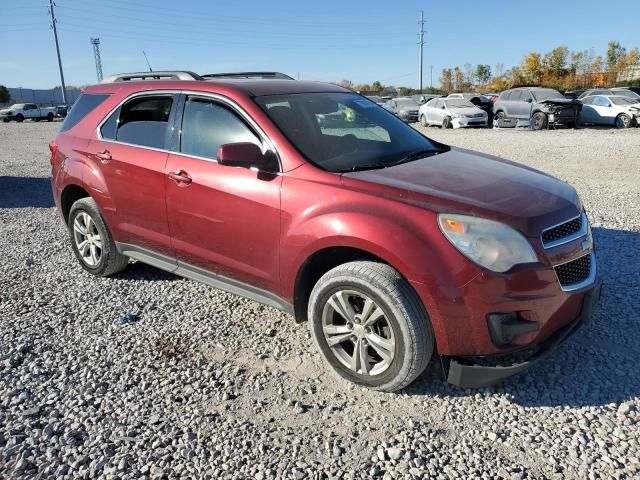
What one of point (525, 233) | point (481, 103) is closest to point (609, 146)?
point (481, 103)

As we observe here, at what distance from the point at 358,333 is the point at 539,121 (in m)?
20.6

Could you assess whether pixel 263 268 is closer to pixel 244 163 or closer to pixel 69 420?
pixel 244 163

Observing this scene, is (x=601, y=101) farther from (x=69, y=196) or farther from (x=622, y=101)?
(x=69, y=196)

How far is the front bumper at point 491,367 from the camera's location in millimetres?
2748

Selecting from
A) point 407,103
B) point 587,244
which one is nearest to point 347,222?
point 587,244

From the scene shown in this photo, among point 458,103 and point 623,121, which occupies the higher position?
point 458,103

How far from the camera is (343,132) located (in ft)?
12.8

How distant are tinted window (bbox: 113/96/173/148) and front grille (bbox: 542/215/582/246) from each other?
9.34 ft

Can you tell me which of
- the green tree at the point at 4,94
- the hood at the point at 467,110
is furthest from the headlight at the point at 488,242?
the green tree at the point at 4,94

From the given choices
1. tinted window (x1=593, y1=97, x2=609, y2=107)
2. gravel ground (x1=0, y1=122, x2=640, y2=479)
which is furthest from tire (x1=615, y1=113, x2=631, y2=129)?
gravel ground (x1=0, y1=122, x2=640, y2=479)

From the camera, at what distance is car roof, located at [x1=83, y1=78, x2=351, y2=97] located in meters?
3.81

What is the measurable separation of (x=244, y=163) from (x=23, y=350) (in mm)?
2121

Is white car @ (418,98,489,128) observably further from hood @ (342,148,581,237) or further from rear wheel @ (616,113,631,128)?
hood @ (342,148,581,237)

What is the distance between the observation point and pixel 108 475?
2.48 metres
